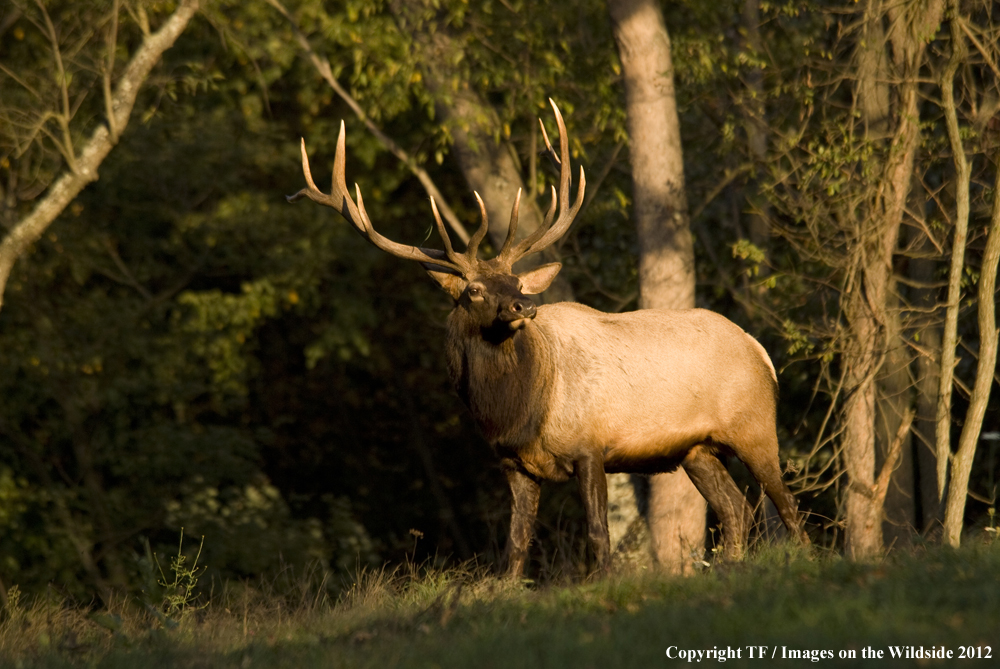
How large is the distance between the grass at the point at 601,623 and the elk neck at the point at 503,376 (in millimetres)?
1078

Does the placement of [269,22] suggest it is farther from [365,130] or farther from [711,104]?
[711,104]

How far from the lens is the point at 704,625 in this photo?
4070 mm

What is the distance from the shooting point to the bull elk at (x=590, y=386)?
6.72 m

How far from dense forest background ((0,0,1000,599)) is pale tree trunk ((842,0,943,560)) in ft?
0.10

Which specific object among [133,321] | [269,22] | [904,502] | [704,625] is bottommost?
[904,502]

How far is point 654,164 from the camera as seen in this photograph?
967cm

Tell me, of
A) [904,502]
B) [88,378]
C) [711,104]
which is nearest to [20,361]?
[88,378]

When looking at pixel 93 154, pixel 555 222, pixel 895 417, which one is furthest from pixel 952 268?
pixel 93 154

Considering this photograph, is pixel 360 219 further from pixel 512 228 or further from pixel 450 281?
pixel 512 228

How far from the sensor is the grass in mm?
3867

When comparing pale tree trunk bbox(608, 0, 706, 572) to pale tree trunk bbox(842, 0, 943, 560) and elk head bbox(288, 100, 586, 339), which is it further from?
elk head bbox(288, 100, 586, 339)

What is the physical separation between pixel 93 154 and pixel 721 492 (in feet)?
19.6

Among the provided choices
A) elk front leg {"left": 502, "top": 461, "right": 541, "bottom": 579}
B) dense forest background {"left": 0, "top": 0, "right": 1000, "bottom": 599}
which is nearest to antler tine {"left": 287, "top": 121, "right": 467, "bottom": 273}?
elk front leg {"left": 502, "top": 461, "right": 541, "bottom": 579}

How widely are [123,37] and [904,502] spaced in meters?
10.3
